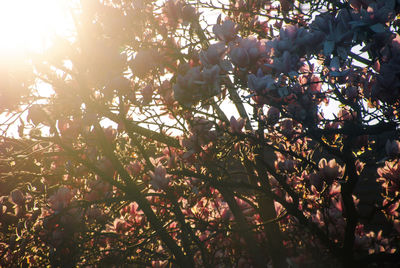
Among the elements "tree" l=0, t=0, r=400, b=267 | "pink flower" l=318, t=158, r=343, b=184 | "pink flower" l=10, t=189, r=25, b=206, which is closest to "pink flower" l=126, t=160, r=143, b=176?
Answer: "tree" l=0, t=0, r=400, b=267

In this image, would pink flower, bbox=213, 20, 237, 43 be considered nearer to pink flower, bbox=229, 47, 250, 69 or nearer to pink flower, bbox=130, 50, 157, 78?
pink flower, bbox=229, 47, 250, 69

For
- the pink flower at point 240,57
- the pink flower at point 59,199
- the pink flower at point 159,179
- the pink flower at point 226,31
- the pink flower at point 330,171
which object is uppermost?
the pink flower at point 226,31

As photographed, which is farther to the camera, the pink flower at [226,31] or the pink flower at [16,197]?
the pink flower at [16,197]

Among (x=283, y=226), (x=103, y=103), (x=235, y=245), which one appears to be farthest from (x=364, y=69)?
(x=235, y=245)

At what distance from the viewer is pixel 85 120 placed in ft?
8.63

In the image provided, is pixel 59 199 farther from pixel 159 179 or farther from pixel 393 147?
pixel 393 147

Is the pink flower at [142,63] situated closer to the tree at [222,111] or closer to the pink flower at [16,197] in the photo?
the tree at [222,111]

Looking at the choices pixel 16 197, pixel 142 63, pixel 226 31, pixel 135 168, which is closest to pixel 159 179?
pixel 135 168

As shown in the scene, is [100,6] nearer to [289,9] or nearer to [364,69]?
[289,9]

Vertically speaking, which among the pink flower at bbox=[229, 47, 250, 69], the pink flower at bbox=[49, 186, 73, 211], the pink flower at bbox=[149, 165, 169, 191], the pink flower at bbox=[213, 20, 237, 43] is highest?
the pink flower at bbox=[213, 20, 237, 43]

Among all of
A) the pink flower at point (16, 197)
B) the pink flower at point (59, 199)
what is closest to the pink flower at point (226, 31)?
the pink flower at point (59, 199)

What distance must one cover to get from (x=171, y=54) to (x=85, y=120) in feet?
3.36

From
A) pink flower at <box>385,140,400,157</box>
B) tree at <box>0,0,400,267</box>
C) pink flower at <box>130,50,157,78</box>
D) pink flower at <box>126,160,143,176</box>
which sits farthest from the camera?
pink flower at <box>126,160,143,176</box>

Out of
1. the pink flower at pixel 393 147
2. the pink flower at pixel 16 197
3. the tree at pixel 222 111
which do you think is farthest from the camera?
the pink flower at pixel 16 197
